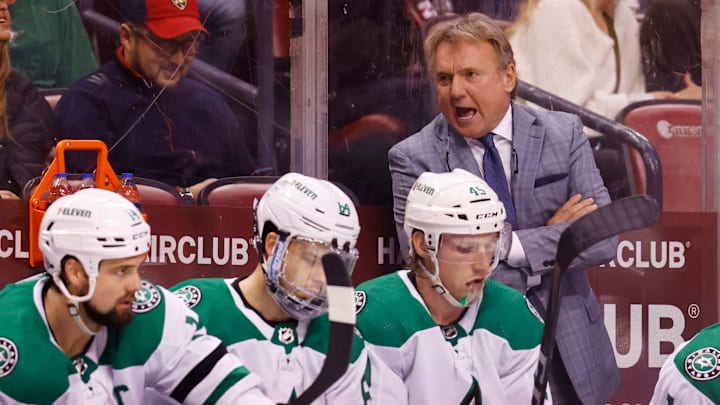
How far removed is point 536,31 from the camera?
4.64 metres

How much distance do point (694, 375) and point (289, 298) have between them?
1.07 meters

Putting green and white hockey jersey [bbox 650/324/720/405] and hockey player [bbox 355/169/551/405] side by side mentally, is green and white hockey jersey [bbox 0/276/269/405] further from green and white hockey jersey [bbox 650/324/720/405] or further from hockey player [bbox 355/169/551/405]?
green and white hockey jersey [bbox 650/324/720/405]

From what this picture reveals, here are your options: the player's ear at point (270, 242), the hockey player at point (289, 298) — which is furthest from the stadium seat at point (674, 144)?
the player's ear at point (270, 242)

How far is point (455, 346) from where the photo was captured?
136 inches

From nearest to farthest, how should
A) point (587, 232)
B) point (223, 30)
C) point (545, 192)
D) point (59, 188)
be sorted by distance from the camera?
point (587, 232), point (59, 188), point (545, 192), point (223, 30)

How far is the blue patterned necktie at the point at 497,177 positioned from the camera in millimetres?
4297

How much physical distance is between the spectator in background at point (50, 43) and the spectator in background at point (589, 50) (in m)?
1.61

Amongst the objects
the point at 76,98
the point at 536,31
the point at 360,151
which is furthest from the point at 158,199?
the point at 536,31

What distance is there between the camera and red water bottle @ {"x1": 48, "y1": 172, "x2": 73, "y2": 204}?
4.01 m

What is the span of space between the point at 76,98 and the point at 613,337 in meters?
2.12

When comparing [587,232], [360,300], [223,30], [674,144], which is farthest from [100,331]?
[674,144]

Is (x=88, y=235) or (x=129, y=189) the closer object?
(x=88, y=235)

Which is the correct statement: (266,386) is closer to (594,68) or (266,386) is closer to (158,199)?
(158,199)

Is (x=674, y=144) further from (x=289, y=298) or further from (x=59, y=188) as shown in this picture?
(x=59, y=188)
